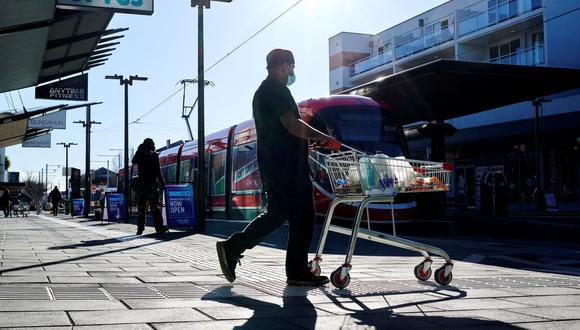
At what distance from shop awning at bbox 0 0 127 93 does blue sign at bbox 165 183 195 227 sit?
4.52m

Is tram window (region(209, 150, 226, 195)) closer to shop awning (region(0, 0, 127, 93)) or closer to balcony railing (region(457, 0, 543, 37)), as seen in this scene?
shop awning (region(0, 0, 127, 93))

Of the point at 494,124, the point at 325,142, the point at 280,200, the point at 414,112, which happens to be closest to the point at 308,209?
the point at 280,200

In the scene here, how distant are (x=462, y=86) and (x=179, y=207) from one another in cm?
836

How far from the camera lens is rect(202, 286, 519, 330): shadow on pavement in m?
3.56

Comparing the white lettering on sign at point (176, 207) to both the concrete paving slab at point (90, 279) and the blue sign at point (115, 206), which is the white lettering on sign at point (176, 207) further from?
the concrete paving slab at point (90, 279)

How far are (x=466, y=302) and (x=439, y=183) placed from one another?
1064 mm

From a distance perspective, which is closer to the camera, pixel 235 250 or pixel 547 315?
pixel 547 315

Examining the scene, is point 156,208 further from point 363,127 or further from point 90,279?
point 90,279

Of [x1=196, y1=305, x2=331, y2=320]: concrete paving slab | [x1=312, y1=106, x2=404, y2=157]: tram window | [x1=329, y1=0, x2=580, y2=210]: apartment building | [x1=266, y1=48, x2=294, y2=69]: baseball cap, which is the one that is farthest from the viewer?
[x1=329, y1=0, x2=580, y2=210]: apartment building

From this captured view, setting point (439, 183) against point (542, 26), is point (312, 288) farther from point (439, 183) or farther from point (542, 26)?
point (542, 26)

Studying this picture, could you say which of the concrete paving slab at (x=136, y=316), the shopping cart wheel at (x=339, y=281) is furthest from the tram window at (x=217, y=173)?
the concrete paving slab at (x=136, y=316)

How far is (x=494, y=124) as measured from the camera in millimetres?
32094

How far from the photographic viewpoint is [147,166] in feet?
40.3

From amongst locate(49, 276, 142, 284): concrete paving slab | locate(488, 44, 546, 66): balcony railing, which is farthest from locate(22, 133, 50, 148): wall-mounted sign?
locate(49, 276, 142, 284): concrete paving slab
